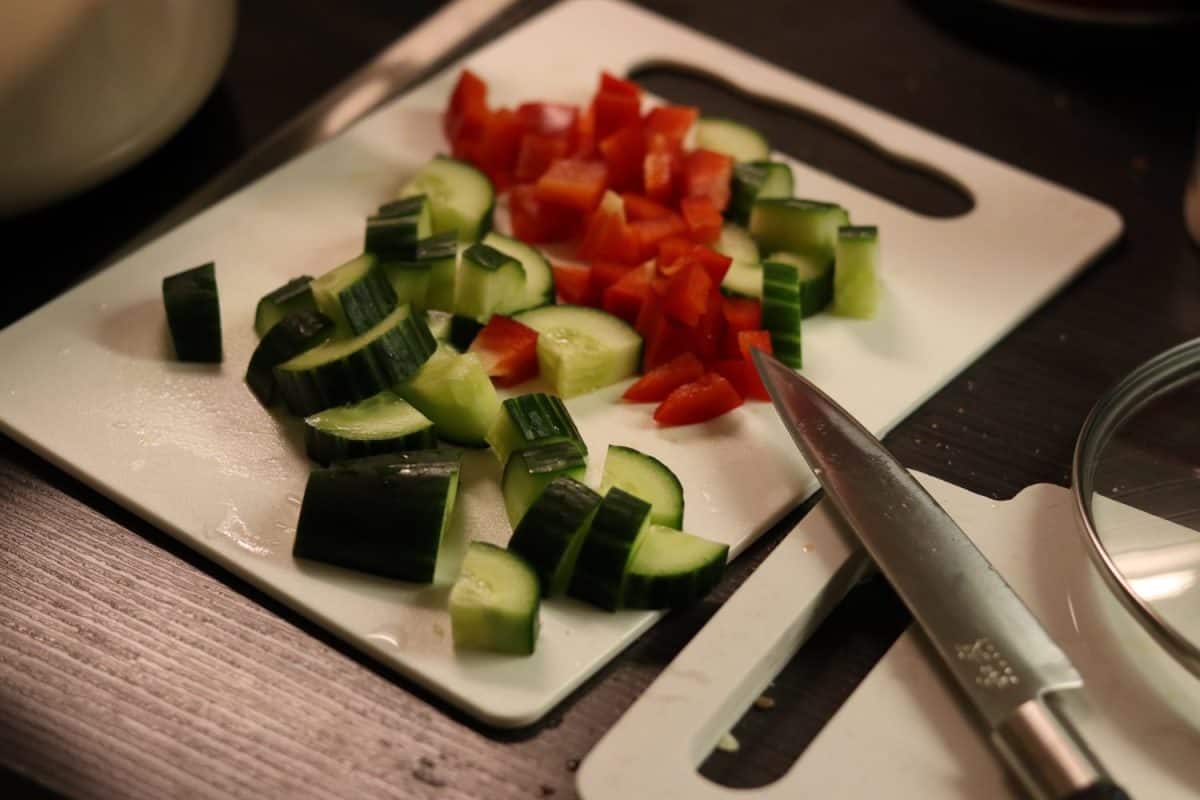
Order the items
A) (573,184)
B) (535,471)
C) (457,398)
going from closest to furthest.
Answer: (535,471), (457,398), (573,184)

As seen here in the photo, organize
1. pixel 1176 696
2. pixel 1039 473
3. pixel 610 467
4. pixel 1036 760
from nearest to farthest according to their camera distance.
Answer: pixel 1036 760, pixel 1176 696, pixel 610 467, pixel 1039 473

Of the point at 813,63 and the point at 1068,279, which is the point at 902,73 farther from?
the point at 1068,279

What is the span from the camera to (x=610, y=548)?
143 centimetres

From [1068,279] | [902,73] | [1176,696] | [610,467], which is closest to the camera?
[1176,696]

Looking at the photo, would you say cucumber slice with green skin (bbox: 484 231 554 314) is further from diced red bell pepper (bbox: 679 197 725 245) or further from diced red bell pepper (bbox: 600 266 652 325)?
diced red bell pepper (bbox: 679 197 725 245)

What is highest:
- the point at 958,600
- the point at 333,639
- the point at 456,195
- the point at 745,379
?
the point at 958,600

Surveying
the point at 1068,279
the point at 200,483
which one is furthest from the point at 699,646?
the point at 1068,279

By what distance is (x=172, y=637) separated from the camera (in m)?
1.44

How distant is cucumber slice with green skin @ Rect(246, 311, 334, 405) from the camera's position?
169cm

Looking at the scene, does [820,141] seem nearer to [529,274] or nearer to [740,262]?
[740,262]

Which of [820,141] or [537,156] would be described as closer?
[537,156]

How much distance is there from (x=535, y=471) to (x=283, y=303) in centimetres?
47

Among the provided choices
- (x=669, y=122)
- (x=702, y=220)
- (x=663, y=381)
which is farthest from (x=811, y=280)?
(x=669, y=122)

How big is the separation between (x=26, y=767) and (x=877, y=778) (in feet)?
2.70
